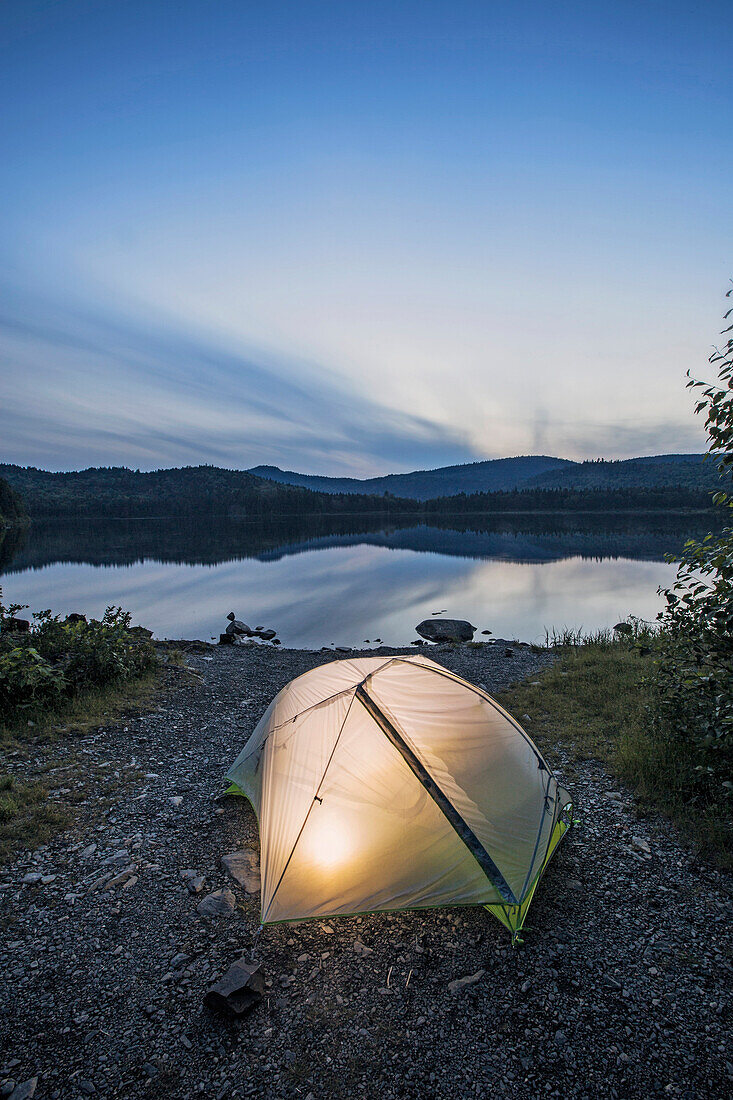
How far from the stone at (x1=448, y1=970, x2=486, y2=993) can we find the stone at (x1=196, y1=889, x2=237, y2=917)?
6.37ft

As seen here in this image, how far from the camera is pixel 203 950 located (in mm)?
3930

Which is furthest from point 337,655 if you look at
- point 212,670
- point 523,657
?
point 523,657

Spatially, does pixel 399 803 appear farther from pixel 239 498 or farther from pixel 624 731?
pixel 239 498

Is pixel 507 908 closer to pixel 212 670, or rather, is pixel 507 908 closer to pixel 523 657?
pixel 212 670

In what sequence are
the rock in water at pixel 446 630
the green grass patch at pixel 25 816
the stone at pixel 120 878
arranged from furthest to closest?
the rock in water at pixel 446 630 < the green grass patch at pixel 25 816 < the stone at pixel 120 878

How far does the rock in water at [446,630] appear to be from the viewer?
59.5ft

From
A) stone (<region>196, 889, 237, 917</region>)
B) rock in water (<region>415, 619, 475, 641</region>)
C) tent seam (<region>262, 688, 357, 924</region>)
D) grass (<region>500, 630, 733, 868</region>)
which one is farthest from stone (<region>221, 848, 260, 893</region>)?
rock in water (<region>415, 619, 475, 641</region>)

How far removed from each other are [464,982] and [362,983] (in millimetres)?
748

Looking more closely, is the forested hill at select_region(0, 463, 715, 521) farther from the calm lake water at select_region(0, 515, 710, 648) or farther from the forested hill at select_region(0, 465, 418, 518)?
the calm lake water at select_region(0, 515, 710, 648)

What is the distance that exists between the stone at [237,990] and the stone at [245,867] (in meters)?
1.06

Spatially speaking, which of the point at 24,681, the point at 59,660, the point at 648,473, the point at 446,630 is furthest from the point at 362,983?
the point at 648,473

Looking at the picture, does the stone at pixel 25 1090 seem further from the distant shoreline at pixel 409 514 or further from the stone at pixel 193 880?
the distant shoreline at pixel 409 514

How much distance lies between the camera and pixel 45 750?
7164 mm

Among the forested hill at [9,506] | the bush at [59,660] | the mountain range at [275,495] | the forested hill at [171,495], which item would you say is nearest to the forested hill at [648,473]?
the mountain range at [275,495]
